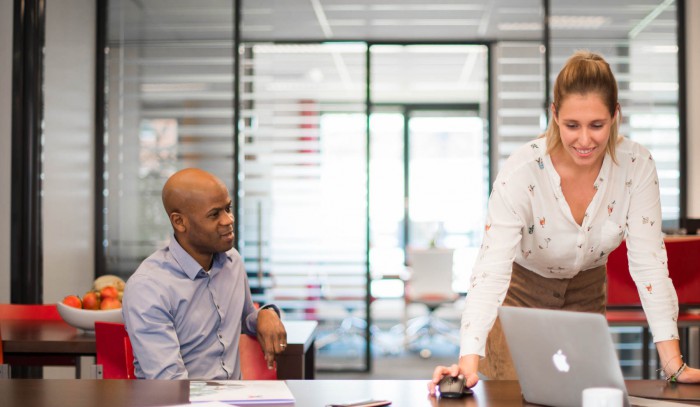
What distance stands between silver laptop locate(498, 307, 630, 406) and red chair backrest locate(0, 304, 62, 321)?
93.1 inches

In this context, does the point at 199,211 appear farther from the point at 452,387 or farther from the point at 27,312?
the point at 27,312

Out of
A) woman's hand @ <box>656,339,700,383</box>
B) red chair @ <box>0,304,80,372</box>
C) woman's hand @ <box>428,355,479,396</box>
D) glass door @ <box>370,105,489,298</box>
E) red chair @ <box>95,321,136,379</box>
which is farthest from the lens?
glass door @ <box>370,105,489,298</box>

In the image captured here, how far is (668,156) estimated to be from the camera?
5.39 metres

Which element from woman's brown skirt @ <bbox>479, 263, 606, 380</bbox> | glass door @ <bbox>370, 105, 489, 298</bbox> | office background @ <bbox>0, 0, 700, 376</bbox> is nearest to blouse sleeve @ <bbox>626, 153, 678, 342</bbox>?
woman's brown skirt @ <bbox>479, 263, 606, 380</bbox>

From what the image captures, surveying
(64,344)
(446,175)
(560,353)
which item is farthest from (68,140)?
(446,175)

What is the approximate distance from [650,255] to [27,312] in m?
2.51

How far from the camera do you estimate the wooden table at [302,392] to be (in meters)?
1.58

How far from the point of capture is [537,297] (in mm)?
2262

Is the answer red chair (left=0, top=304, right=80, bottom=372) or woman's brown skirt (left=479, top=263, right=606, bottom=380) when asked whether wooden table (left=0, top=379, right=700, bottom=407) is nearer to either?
woman's brown skirt (left=479, top=263, right=606, bottom=380)

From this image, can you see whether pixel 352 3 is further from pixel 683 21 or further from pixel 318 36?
pixel 683 21

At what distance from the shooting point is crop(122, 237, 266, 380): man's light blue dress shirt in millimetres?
2096

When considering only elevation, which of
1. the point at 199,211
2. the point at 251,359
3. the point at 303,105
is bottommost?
the point at 251,359

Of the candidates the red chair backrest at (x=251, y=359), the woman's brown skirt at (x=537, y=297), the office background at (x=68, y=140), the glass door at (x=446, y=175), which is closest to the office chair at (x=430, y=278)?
the office background at (x=68, y=140)

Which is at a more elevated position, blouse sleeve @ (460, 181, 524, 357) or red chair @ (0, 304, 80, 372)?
blouse sleeve @ (460, 181, 524, 357)
